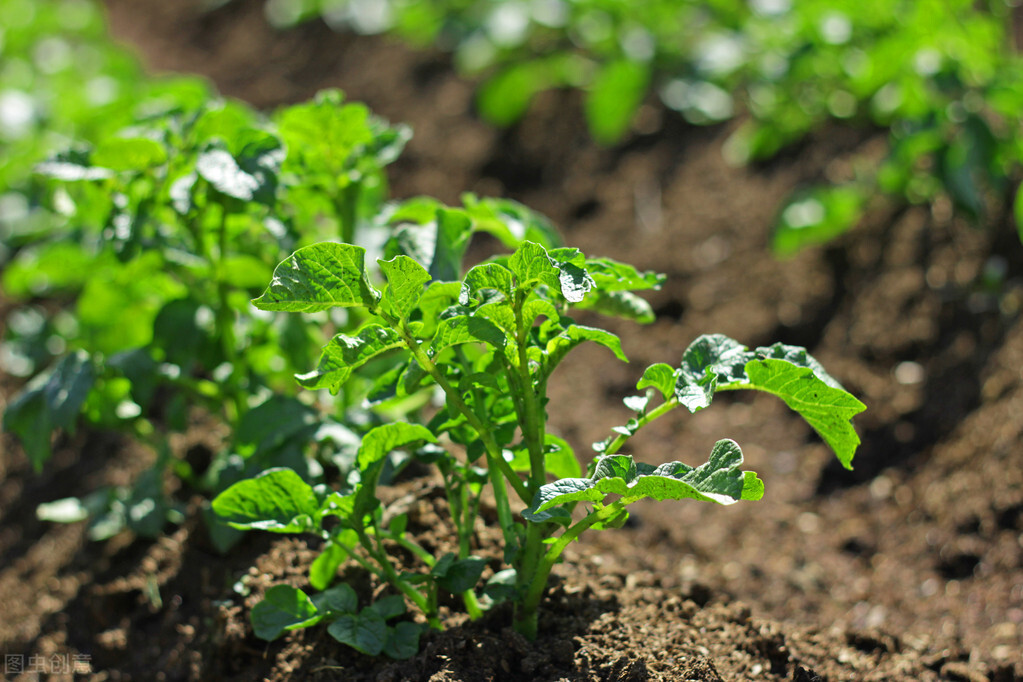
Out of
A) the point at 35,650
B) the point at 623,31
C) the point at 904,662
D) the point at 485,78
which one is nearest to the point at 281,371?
the point at 35,650

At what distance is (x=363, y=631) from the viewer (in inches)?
57.4

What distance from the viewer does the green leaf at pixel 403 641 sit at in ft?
4.88

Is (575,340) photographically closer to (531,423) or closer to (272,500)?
(531,423)

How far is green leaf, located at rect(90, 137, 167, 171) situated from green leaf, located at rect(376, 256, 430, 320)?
68cm

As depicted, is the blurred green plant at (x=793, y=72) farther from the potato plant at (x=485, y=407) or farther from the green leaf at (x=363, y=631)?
the green leaf at (x=363, y=631)

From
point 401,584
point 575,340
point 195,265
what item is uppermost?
point 575,340

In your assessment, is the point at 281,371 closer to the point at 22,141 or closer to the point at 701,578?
the point at 701,578

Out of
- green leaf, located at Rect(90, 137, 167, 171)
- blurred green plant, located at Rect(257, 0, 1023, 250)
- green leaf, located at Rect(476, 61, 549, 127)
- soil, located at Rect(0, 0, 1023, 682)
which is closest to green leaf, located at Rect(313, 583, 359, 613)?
soil, located at Rect(0, 0, 1023, 682)

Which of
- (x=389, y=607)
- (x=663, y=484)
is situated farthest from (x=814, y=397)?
(x=389, y=607)

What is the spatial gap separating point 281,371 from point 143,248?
450mm

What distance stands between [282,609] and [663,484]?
70 cm

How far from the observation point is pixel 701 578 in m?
2.09

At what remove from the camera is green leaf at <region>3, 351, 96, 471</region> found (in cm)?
174

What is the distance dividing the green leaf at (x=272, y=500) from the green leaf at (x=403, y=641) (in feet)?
0.79
